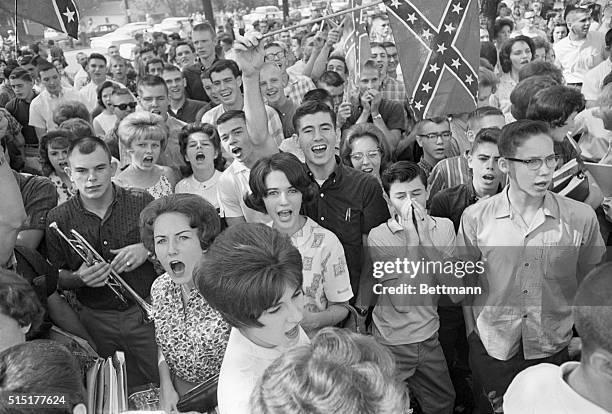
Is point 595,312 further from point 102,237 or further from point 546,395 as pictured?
point 102,237

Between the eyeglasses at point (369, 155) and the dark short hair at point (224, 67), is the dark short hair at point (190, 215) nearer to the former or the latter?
the eyeglasses at point (369, 155)

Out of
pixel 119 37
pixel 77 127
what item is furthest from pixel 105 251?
pixel 119 37

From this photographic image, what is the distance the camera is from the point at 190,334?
2471 mm

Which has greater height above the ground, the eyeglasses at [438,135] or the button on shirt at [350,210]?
the eyeglasses at [438,135]

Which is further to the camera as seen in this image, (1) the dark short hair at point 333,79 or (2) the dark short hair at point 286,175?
(1) the dark short hair at point 333,79

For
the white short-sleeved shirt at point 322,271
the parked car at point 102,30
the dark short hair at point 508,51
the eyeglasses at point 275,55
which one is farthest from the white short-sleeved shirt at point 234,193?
the parked car at point 102,30

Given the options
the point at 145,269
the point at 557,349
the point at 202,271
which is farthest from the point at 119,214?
the point at 557,349

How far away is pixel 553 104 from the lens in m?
3.45

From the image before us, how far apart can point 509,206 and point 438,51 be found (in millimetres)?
1417

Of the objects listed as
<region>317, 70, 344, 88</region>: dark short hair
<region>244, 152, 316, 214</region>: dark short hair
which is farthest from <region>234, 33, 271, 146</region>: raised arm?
<region>317, 70, 344, 88</region>: dark short hair

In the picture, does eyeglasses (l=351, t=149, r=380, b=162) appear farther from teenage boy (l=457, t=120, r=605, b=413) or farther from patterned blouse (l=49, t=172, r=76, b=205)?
patterned blouse (l=49, t=172, r=76, b=205)

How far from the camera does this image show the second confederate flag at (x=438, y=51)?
3871 millimetres

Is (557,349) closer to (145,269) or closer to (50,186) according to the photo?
(145,269)

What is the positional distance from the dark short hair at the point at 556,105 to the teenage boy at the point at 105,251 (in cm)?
226
